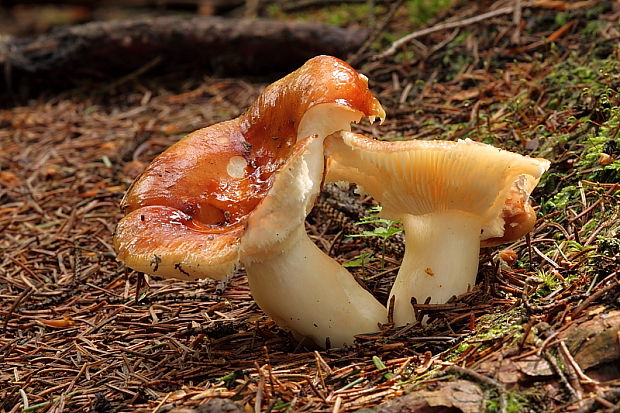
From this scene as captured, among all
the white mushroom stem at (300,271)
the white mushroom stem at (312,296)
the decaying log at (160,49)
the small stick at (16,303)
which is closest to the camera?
the white mushroom stem at (300,271)

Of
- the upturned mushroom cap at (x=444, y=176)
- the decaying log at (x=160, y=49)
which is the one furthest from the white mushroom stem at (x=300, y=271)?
the decaying log at (x=160, y=49)

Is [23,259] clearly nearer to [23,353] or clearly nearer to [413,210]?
[23,353]

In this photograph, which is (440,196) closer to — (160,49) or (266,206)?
(266,206)

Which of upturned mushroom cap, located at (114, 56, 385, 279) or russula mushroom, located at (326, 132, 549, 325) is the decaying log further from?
russula mushroom, located at (326, 132, 549, 325)

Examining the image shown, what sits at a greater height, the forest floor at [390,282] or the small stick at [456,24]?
the small stick at [456,24]

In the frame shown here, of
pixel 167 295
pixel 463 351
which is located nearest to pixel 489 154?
pixel 463 351

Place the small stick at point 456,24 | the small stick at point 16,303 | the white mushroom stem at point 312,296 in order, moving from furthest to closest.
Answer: the small stick at point 456,24
the small stick at point 16,303
the white mushroom stem at point 312,296

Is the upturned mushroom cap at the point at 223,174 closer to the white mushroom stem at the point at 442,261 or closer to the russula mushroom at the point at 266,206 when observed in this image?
the russula mushroom at the point at 266,206

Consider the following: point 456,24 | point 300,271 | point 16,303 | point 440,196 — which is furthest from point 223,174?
point 456,24
